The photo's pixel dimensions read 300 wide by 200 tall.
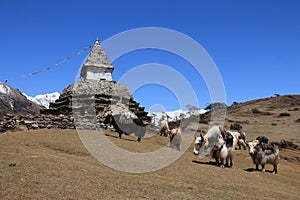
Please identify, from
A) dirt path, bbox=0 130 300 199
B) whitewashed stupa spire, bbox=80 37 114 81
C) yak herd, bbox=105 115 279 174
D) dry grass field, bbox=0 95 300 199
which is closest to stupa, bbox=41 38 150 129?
whitewashed stupa spire, bbox=80 37 114 81

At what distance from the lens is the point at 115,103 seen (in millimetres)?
28453

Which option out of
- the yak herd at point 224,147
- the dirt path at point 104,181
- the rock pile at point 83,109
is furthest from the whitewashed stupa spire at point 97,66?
the dirt path at point 104,181

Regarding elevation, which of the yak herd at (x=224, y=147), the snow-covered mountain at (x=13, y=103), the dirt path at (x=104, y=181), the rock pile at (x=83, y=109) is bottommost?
the dirt path at (x=104, y=181)

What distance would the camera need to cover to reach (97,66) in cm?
3212

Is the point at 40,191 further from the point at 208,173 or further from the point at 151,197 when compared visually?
the point at 208,173

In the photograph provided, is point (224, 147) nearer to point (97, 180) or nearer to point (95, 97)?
point (97, 180)

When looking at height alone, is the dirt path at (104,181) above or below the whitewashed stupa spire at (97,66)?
below

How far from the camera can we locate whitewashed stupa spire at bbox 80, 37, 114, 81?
32.0 m

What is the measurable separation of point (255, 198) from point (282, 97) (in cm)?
6801

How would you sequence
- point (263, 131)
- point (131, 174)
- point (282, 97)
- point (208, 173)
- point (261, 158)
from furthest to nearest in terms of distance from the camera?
point (282, 97)
point (263, 131)
point (261, 158)
point (208, 173)
point (131, 174)

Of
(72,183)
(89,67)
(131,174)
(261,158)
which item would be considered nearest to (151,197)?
(72,183)

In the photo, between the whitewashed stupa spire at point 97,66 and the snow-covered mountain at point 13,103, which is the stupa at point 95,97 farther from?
the snow-covered mountain at point 13,103

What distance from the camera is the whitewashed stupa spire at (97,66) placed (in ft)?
105

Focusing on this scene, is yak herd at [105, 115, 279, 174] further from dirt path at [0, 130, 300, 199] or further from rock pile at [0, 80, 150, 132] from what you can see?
rock pile at [0, 80, 150, 132]
